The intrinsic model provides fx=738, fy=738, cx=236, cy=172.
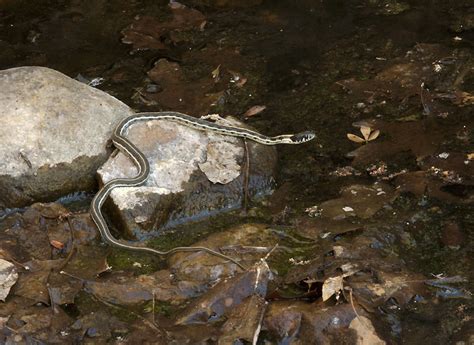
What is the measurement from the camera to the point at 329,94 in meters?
9.31

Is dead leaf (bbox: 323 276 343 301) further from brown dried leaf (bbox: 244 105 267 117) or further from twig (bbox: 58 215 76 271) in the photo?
brown dried leaf (bbox: 244 105 267 117)

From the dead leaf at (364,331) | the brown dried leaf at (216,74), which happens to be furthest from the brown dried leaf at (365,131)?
the dead leaf at (364,331)

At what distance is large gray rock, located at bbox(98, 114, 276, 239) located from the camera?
716cm

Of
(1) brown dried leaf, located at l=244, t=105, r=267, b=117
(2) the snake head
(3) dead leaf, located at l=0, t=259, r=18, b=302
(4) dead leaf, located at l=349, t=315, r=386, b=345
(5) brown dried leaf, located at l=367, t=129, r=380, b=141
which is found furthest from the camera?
(1) brown dried leaf, located at l=244, t=105, r=267, b=117

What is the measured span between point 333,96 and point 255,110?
40.0 inches

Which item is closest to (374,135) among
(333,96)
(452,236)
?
(333,96)

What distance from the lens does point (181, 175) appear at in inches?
295

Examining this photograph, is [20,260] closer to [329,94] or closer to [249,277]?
[249,277]

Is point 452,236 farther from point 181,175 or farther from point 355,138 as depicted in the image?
point 181,175

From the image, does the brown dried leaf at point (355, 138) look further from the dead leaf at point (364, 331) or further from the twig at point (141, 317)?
the twig at point (141, 317)

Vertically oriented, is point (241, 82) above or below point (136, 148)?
below

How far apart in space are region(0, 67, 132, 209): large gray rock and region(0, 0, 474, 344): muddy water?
1.23 m

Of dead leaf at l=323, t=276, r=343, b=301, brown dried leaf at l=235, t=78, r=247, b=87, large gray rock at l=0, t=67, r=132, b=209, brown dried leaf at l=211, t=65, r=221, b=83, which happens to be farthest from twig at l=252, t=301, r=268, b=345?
brown dried leaf at l=211, t=65, r=221, b=83

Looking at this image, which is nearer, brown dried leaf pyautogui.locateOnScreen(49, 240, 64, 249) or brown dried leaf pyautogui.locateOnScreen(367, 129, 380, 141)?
brown dried leaf pyautogui.locateOnScreen(49, 240, 64, 249)
